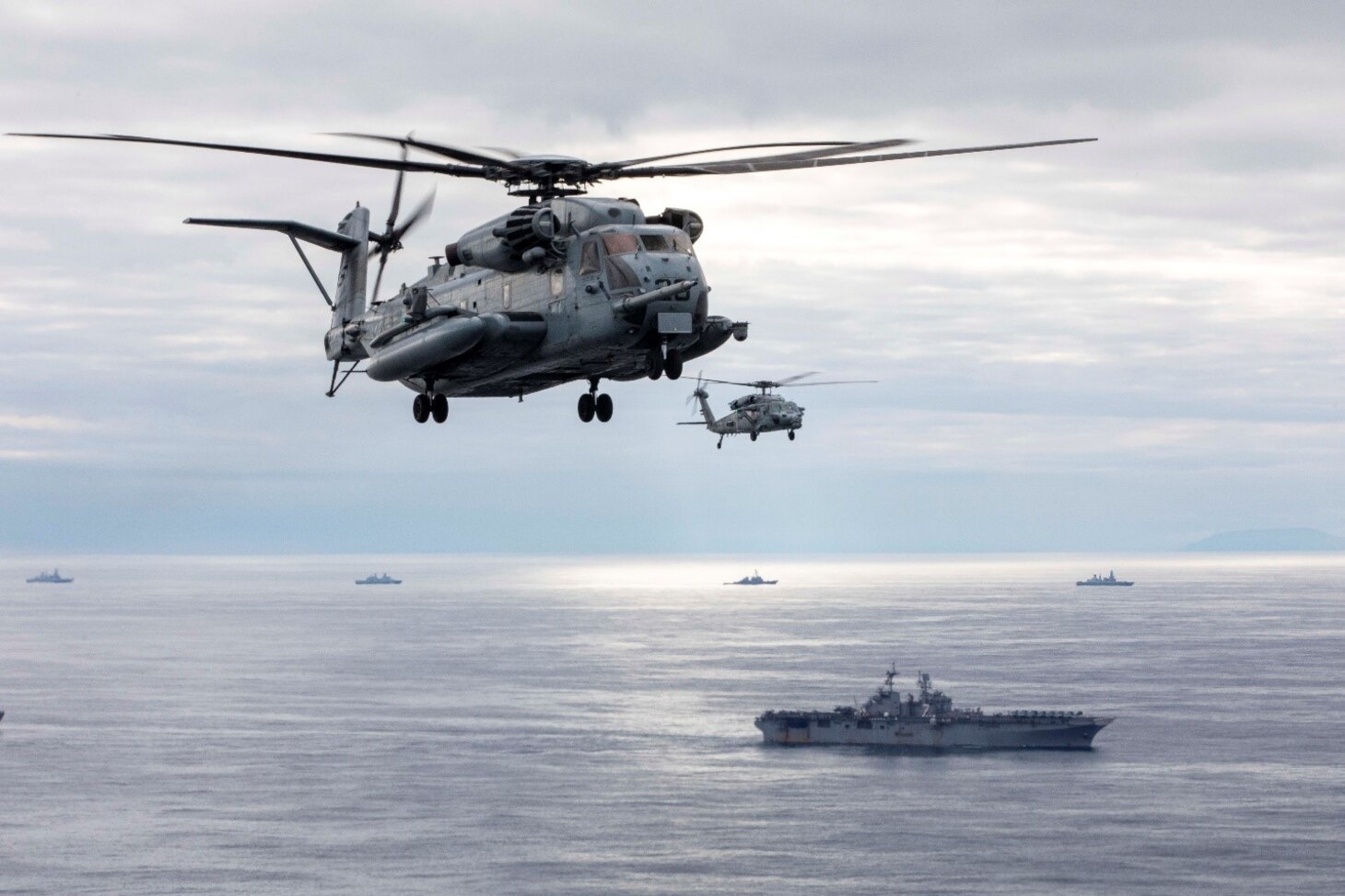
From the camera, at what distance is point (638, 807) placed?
112562mm

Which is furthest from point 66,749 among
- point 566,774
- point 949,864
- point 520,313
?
point 520,313

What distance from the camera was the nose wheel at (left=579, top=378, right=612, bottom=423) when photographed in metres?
28.1

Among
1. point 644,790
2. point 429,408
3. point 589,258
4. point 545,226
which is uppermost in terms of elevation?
point 545,226

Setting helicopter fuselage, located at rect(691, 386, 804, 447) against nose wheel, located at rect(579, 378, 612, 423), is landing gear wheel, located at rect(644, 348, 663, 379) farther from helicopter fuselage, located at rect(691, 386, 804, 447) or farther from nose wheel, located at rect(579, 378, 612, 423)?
helicopter fuselage, located at rect(691, 386, 804, 447)

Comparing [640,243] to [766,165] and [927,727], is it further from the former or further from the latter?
[927,727]

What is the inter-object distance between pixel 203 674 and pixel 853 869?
114 metres

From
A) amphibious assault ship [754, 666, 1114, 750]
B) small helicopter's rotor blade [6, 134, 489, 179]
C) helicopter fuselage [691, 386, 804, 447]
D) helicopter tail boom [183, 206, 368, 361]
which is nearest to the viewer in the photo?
small helicopter's rotor blade [6, 134, 489, 179]

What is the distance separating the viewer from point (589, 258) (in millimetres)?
25906

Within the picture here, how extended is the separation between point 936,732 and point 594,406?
119 meters

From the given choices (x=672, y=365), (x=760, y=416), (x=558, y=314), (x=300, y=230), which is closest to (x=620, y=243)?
(x=558, y=314)

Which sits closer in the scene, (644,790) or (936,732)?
(644,790)

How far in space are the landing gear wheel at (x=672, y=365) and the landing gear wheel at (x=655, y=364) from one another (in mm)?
146

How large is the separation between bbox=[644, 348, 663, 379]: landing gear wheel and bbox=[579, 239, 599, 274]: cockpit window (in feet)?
5.58

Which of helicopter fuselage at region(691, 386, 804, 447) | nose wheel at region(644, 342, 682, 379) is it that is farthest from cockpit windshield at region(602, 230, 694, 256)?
helicopter fuselage at region(691, 386, 804, 447)
